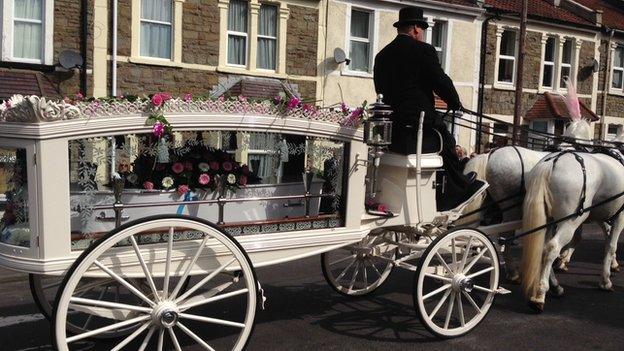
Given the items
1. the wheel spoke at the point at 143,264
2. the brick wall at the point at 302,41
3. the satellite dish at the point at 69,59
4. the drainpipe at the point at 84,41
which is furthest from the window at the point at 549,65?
the wheel spoke at the point at 143,264

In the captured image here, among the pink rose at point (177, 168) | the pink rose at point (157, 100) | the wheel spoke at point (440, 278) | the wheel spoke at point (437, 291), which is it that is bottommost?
the wheel spoke at point (437, 291)

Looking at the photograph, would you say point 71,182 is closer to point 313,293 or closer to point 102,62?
point 313,293

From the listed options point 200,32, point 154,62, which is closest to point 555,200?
point 154,62

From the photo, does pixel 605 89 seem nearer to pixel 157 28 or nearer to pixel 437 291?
pixel 157 28

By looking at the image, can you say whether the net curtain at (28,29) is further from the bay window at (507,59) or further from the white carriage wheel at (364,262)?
the bay window at (507,59)

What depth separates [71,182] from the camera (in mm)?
3855

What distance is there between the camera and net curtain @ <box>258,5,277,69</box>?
15609mm

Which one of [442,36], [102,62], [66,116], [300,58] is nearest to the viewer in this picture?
[66,116]

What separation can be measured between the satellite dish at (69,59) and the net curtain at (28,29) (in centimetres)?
54

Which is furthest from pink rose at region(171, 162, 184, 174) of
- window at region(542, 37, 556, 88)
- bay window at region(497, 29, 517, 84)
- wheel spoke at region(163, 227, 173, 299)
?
window at region(542, 37, 556, 88)

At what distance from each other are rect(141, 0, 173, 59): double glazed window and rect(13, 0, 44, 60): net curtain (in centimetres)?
216

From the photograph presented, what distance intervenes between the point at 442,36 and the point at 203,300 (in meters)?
16.3

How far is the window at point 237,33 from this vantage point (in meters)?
15.2

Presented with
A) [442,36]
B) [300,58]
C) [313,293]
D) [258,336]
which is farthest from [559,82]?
[258,336]
